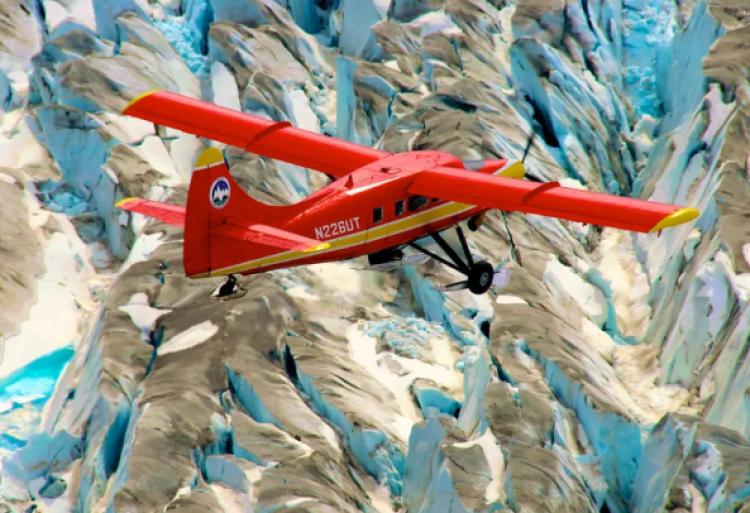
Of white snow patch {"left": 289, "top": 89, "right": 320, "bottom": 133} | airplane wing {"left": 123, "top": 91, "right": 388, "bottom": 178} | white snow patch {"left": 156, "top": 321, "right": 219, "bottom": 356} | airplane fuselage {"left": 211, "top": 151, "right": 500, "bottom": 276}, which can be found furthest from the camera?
white snow patch {"left": 289, "top": 89, "right": 320, "bottom": 133}

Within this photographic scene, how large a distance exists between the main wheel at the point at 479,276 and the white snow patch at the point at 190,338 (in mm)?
9573

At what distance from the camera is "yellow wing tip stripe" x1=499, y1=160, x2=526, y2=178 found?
39.6 m

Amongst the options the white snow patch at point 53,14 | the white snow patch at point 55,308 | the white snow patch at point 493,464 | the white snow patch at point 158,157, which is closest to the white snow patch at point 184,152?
the white snow patch at point 158,157

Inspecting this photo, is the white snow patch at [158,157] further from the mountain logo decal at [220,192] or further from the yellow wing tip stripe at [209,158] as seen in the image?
the mountain logo decal at [220,192]

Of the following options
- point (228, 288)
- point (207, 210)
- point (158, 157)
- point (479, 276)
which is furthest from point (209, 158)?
point (158, 157)

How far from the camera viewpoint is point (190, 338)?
44.7 metres

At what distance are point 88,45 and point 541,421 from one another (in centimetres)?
3105

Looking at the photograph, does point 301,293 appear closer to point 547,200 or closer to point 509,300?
point 509,300

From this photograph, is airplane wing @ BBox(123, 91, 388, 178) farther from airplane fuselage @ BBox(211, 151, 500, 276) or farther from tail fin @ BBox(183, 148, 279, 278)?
tail fin @ BBox(183, 148, 279, 278)

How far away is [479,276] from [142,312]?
12701 millimetres

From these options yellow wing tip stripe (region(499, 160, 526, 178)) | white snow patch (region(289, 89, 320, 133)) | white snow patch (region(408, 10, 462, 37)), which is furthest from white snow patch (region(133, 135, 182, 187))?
yellow wing tip stripe (region(499, 160, 526, 178))

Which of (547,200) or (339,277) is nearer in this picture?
(547,200)

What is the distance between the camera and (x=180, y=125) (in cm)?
4200

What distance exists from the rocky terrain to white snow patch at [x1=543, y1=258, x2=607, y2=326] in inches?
4.9
